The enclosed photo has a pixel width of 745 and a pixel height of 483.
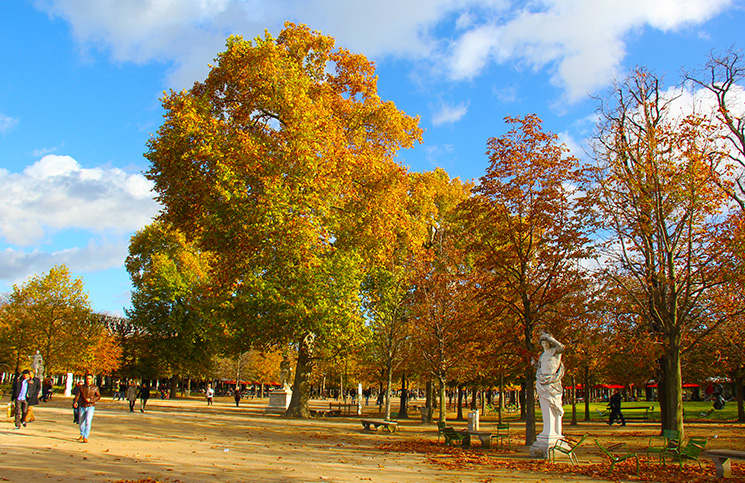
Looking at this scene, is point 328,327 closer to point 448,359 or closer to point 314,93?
point 448,359

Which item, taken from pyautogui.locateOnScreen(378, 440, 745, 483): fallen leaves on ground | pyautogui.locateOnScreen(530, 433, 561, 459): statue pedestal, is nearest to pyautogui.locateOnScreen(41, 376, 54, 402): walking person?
pyautogui.locateOnScreen(378, 440, 745, 483): fallen leaves on ground

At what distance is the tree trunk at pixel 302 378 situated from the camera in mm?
28891

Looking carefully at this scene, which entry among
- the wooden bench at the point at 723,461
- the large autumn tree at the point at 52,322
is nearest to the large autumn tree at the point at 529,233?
the wooden bench at the point at 723,461

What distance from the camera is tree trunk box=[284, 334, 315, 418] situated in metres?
28.9

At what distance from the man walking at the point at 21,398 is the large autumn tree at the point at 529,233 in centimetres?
1570

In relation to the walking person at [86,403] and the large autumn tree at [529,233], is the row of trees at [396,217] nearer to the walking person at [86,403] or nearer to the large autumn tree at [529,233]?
the large autumn tree at [529,233]

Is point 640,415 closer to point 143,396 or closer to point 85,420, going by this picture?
point 143,396

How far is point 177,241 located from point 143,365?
43.8ft

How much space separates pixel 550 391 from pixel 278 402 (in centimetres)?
2591

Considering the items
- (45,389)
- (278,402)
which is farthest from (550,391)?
(45,389)

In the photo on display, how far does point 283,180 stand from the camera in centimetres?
1966

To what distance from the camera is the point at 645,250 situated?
67.7ft

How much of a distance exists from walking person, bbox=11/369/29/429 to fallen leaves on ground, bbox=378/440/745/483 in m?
12.0

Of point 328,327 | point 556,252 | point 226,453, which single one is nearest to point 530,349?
point 556,252
